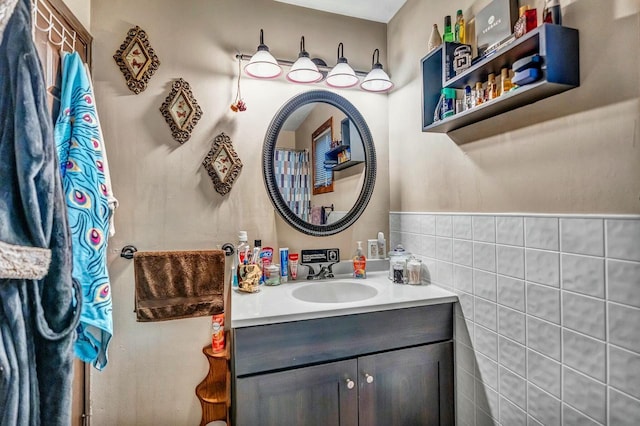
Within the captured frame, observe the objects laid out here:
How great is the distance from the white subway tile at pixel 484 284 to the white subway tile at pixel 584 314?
0.87ft

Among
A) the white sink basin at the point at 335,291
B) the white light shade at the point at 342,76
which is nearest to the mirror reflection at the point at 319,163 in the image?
the white light shade at the point at 342,76

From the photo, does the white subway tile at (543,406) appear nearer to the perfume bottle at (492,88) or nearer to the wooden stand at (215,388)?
the perfume bottle at (492,88)

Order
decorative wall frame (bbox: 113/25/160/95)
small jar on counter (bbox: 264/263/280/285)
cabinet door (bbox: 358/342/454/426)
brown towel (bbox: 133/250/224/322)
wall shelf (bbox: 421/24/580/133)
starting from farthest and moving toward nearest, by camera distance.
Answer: small jar on counter (bbox: 264/263/280/285), decorative wall frame (bbox: 113/25/160/95), brown towel (bbox: 133/250/224/322), cabinet door (bbox: 358/342/454/426), wall shelf (bbox: 421/24/580/133)

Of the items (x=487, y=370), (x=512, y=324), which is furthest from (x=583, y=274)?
(x=487, y=370)

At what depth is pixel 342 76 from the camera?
5.80 feet

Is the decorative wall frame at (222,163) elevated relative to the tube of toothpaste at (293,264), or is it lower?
elevated

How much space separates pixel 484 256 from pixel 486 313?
227 mm

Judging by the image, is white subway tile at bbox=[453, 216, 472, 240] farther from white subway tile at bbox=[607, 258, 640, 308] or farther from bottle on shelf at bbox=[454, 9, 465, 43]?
bottle on shelf at bbox=[454, 9, 465, 43]

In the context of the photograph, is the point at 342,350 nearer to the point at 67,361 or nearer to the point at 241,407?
the point at 241,407

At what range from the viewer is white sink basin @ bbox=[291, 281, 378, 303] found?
1652mm

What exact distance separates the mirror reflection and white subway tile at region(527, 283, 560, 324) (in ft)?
3.38

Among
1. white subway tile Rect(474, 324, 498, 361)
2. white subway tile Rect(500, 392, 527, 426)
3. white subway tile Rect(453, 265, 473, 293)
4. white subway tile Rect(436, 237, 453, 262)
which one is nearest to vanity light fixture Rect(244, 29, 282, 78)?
white subway tile Rect(436, 237, 453, 262)

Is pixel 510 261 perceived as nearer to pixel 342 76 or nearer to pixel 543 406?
pixel 543 406

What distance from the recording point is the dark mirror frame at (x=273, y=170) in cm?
174
